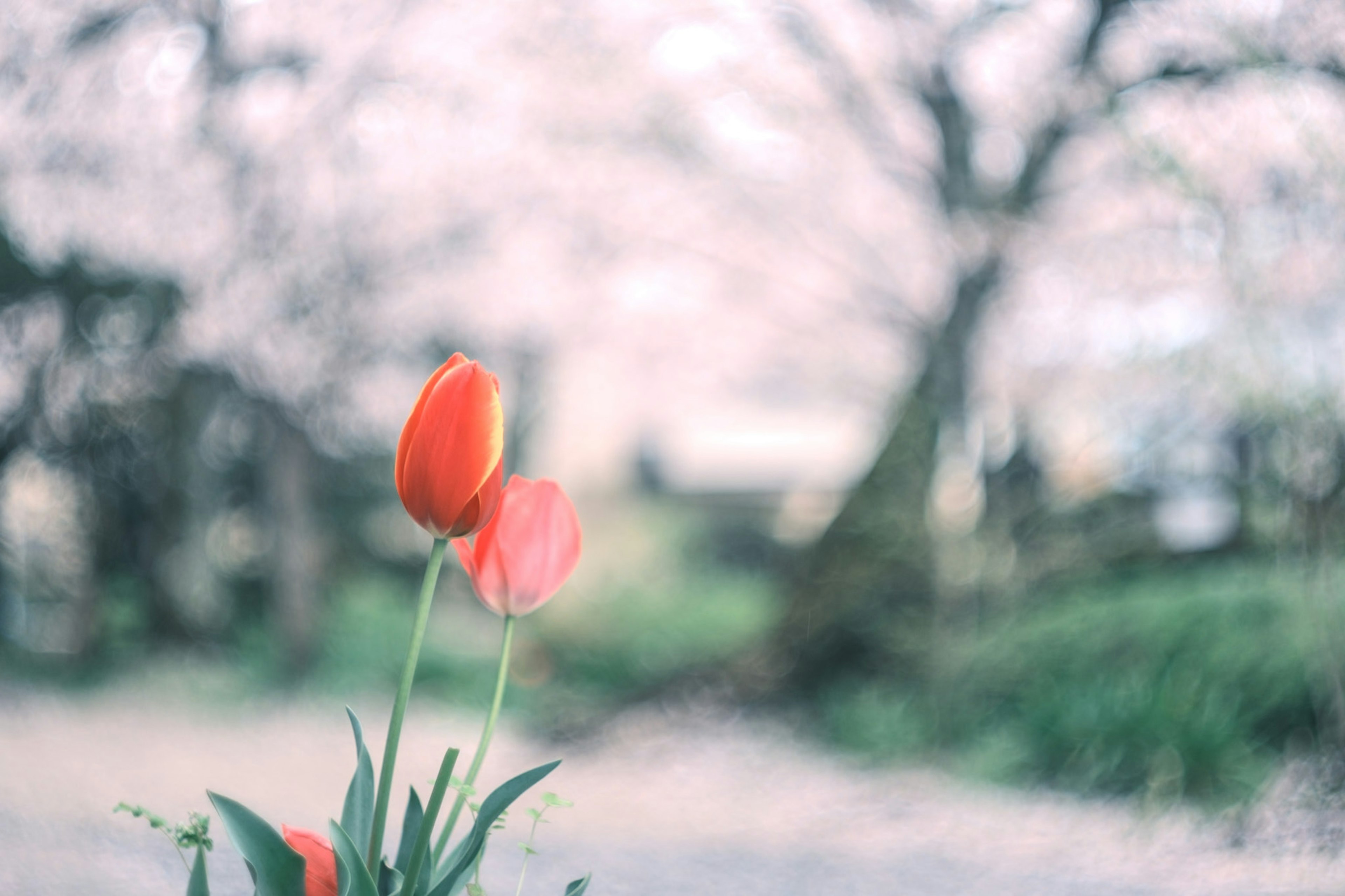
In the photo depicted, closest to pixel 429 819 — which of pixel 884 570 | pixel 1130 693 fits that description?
pixel 1130 693

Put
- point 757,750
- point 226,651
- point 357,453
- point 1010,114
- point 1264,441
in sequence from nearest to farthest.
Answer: point 1264,441
point 757,750
point 1010,114
point 226,651
point 357,453

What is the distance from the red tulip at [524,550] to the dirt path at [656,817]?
167 cm

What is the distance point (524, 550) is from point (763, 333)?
7.10 m

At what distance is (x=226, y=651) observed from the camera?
628cm

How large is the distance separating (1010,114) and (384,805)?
529 cm

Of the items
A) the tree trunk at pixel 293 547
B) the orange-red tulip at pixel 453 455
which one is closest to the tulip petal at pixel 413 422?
the orange-red tulip at pixel 453 455

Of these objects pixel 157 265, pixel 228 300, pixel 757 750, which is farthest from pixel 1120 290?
pixel 157 265

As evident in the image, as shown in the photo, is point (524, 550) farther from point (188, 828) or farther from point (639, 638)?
point (639, 638)

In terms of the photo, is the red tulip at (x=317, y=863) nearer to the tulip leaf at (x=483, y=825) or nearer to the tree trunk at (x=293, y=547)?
the tulip leaf at (x=483, y=825)

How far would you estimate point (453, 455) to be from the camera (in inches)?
34.3

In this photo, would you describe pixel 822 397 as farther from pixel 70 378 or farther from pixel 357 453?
pixel 70 378

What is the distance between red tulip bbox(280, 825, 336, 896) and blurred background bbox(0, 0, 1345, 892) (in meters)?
3.15

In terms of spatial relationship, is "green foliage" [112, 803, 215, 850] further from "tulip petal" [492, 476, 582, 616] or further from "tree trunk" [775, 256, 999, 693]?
"tree trunk" [775, 256, 999, 693]

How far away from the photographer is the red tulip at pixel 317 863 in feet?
3.04
